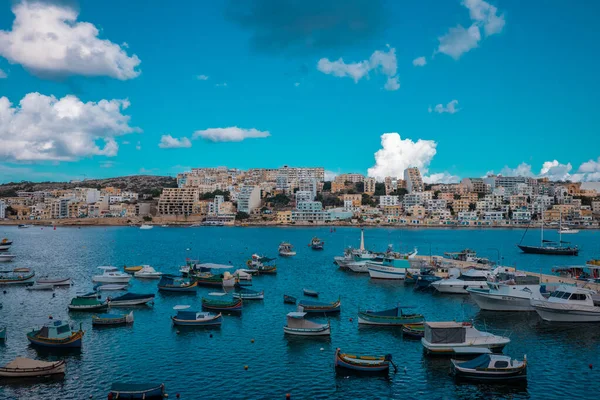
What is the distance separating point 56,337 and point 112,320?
14.0ft

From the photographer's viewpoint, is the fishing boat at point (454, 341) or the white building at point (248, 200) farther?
the white building at point (248, 200)

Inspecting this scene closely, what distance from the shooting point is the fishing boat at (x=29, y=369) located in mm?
17922

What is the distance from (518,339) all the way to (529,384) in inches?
212

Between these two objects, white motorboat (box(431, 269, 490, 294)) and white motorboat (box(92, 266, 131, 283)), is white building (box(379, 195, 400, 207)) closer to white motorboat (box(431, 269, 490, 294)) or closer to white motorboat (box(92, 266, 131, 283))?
white motorboat (box(431, 269, 490, 294))

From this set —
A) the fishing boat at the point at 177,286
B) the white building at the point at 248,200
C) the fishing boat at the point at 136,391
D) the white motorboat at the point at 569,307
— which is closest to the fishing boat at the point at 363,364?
the fishing boat at the point at 136,391

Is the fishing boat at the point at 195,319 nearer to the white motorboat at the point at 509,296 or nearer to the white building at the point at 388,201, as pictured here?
the white motorboat at the point at 509,296

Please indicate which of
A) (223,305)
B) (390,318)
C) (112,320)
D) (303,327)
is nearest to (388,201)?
(223,305)

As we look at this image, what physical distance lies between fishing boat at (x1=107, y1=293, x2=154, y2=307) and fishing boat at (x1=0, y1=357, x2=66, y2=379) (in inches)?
466

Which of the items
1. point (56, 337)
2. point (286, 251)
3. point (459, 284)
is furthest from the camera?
point (286, 251)

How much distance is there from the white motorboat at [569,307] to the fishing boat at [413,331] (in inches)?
272

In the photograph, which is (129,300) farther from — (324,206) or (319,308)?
(324,206)

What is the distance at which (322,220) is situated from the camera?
14212 centimetres

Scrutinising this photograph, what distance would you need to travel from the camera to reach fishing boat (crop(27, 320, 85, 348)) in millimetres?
21156

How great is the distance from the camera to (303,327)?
23797mm
